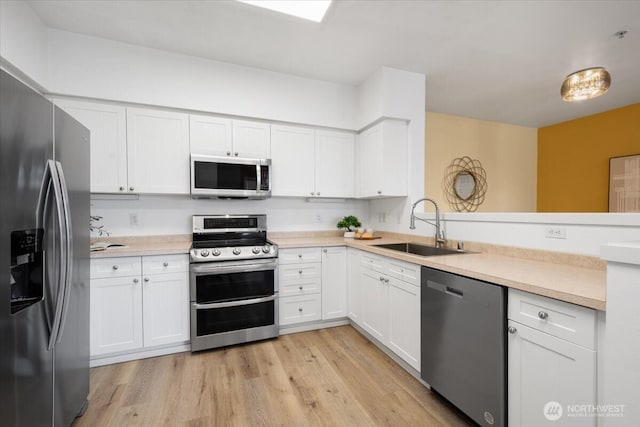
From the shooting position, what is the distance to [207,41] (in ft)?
8.17

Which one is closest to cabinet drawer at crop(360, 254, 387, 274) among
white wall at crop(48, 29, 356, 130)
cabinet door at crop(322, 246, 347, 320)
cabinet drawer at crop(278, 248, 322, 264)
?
cabinet door at crop(322, 246, 347, 320)

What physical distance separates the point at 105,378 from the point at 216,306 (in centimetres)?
88

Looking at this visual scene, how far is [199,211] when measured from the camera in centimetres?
299

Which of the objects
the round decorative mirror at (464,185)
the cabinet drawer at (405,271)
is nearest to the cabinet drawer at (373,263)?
the cabinet drawer at (405,271)

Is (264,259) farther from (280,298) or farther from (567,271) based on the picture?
(567,271)

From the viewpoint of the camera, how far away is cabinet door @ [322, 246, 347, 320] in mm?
2893

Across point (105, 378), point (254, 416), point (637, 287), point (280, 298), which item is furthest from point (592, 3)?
point (105, 378)

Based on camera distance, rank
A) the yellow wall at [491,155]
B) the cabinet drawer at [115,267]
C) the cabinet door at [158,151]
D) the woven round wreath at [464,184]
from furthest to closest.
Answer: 1. the woven round wreath at [464,184]
2. the yellow wall at [491,155]
3. the cabinet door at [158,151]
4. the cabinet drawer at [115,267]

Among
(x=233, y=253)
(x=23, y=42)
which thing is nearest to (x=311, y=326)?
(x=233, y=253)

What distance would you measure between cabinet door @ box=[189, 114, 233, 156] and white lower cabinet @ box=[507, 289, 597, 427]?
2.68 m

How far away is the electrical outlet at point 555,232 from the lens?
1.65m

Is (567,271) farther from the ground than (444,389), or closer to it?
farther from the ground

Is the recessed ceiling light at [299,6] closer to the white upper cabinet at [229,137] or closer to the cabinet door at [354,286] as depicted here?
the white upper cabinet at [229,137]

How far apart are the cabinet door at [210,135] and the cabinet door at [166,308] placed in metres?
1.24
